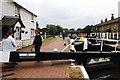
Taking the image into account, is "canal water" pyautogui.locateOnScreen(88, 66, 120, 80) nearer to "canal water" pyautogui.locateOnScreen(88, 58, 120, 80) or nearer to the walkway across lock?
"canal water" pyautogui.locateOnScreen(88, 58, 120, 80)

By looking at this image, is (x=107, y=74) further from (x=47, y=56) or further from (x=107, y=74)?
(x=47, y=56)

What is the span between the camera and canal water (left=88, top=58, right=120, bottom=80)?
7.67 m

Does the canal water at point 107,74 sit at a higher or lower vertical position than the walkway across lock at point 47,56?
lower

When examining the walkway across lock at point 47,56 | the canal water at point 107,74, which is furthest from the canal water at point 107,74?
the walkway across lock at point 47,56

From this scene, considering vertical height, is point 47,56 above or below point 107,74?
above

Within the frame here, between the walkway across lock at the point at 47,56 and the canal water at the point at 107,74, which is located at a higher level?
the walkway across lock at the point at 47,56

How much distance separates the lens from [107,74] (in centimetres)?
841

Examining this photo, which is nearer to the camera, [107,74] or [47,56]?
[47,56]

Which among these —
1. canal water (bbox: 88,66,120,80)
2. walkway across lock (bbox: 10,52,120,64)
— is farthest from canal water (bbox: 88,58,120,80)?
walkway across lock (bbox: 10,52,120,64)

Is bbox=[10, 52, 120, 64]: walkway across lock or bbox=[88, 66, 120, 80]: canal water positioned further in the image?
bbox=[88, 66, 120, 80]: canal water

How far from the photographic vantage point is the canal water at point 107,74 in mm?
7668

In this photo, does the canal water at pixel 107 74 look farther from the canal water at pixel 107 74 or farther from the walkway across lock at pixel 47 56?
the walkway across lock at pixel 47 56

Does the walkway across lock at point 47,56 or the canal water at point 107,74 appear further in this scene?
the canal water at point 107,74

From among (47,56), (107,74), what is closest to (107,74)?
(107,74)
